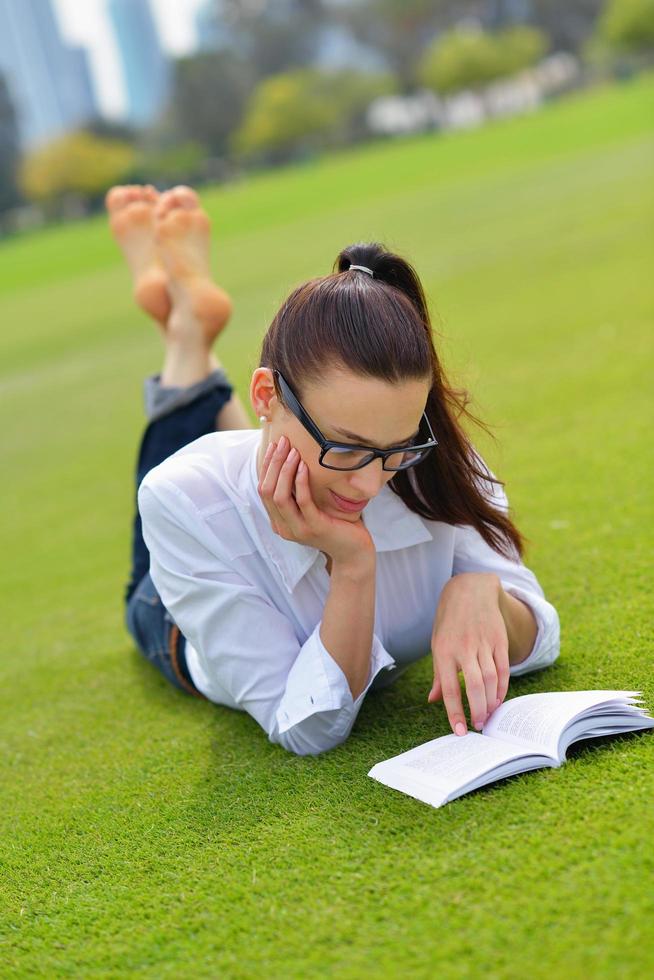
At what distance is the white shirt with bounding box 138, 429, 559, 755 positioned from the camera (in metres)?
2.69

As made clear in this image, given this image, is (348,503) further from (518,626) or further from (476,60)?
(476,60)

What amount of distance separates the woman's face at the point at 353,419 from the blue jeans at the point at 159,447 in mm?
1145

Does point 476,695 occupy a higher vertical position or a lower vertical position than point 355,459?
lower

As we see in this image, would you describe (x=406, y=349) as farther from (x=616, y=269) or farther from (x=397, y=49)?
(x=397, y=49)

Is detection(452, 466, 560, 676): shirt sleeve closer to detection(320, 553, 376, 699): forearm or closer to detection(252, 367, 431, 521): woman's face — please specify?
detection(320, 553, 376, 699): forearm

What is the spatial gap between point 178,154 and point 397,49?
21.1 metres

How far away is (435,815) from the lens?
234 cm

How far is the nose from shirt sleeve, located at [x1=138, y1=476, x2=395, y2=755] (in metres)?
0.37

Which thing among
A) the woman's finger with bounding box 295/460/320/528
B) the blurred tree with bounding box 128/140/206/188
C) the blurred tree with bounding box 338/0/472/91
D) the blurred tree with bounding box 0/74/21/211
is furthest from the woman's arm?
the blurred tree with bounding box 338/0/472/91

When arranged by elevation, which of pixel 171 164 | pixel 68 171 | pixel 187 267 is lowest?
pixel 171 164

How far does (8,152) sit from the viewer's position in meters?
76.4

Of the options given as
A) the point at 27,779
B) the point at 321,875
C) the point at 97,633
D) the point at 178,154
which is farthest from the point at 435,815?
the point at 178,154

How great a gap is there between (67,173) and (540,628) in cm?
7717

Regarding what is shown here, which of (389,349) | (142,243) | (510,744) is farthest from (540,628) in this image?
(142,243)
